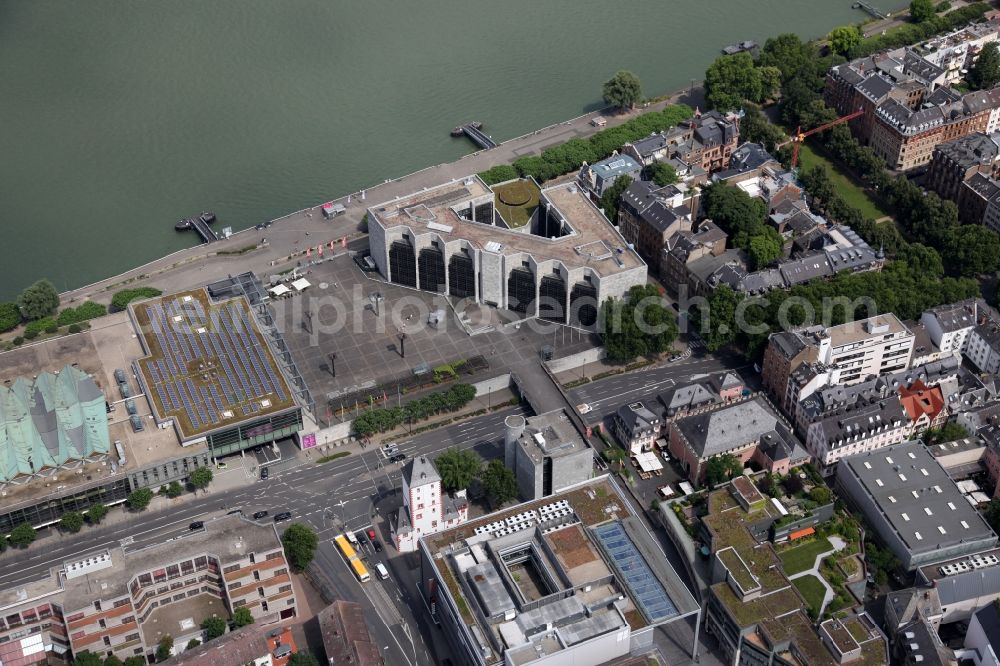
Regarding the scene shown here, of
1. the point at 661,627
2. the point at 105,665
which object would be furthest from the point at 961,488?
the point at 105,665

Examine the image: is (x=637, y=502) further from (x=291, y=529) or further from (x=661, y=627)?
(x=291, y=529)

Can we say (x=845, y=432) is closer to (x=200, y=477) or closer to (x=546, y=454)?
(x=546, y=454)

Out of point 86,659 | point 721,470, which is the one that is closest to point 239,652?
point 86,659

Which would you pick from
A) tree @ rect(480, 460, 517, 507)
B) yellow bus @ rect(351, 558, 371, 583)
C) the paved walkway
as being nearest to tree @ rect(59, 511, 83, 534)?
yellow bus @ rect(351, 558, 371, 583)

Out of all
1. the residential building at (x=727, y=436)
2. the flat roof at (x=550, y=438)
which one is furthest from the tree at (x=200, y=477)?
the residential building at (x=727, y=436)

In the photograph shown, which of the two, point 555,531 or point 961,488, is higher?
point 555,531

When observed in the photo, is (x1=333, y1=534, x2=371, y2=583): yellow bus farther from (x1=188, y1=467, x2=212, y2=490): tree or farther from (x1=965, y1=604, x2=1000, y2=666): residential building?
(x1=965, y1=604, x2=1000, y2=666): residential building

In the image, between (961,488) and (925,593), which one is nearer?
(925,593)

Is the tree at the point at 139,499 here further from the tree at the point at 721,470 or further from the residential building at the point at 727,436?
the tree at the point at 721,470
